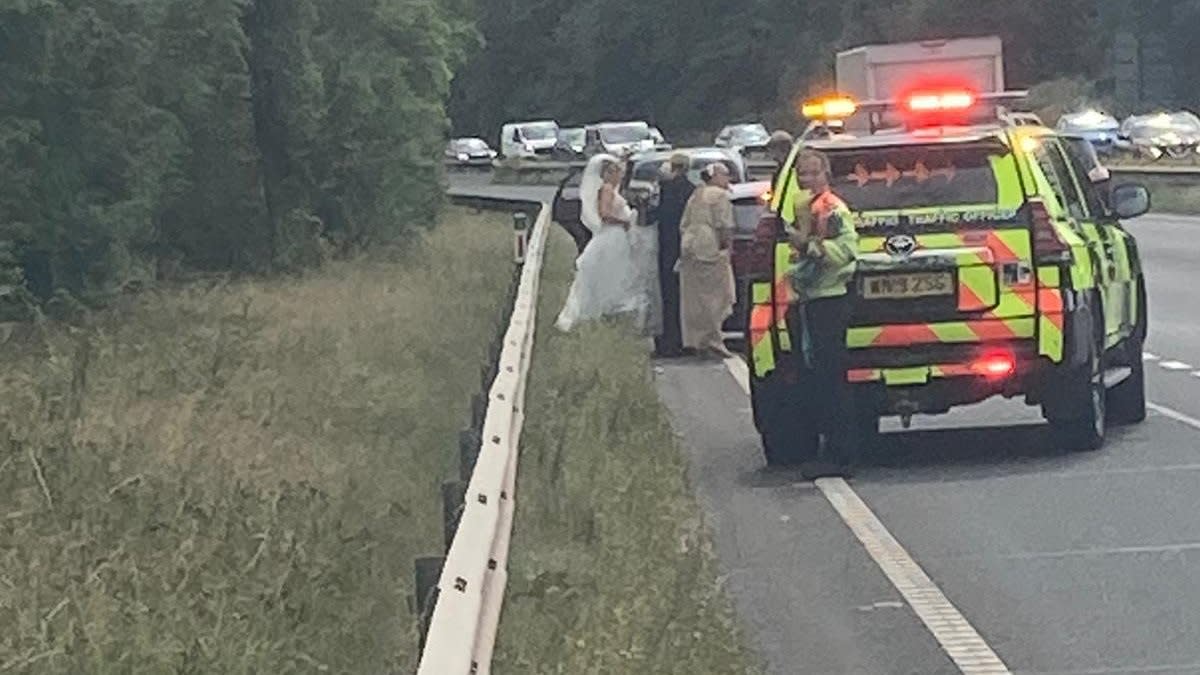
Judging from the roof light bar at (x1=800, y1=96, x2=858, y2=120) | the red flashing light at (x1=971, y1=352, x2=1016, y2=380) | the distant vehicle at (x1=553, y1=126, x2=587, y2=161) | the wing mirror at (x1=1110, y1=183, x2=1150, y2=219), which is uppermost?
the roof light bar at (x1=800, y1=96, x2=858, y2=120)

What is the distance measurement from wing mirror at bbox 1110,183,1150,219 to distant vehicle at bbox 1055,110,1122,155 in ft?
159

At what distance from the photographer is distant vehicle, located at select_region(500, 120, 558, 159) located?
8919 cm

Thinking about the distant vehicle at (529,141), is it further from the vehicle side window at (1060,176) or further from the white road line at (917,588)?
the white road line at (917,588)

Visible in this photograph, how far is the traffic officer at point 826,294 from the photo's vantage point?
14.7m

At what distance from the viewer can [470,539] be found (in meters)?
7.79

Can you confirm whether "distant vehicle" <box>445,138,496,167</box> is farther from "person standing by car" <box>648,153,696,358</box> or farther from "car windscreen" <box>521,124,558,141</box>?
"person standing by car" <box>648,153,696,358</box>

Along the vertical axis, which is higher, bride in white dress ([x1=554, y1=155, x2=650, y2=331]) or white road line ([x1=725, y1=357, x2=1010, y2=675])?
white road line ([x1=725, y1=357, x2=1010, y2=675])

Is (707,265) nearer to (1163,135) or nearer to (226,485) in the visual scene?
(226,485)

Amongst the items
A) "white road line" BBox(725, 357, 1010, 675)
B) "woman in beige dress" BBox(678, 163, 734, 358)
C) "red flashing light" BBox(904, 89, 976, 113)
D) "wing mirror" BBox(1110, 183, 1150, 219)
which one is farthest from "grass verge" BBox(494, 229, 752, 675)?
"woman in beige dress" BBox(678, 163, 734, 358)

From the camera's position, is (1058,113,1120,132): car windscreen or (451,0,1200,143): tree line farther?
(451,0,1200,143): tree line

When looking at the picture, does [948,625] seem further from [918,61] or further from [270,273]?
[270,273]

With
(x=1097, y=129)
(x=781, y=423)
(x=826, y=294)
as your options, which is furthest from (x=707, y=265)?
(x=1097, y=129)

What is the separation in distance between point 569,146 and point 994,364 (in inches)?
2812

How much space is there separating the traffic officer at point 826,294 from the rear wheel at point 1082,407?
46.9 inches
